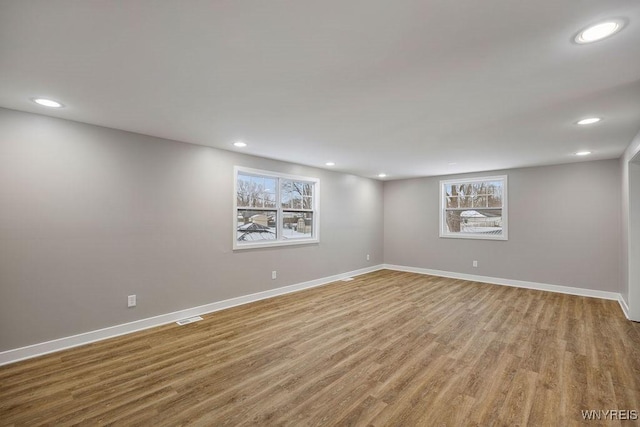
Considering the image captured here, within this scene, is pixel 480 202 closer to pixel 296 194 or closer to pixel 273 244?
pixel 296 194

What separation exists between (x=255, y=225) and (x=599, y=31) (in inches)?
173

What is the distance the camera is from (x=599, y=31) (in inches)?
60.5

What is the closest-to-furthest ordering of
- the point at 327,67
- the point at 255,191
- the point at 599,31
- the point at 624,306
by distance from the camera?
the point at 599,31 < the point at 327,67 < the point at 624,306 < the point at 255,191

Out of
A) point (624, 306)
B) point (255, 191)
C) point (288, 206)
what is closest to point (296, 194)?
point (288, 206)

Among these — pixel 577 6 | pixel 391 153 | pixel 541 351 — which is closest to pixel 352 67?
pixel 577 6

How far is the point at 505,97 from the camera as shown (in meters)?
2.40

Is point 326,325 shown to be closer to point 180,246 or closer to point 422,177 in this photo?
point 180,246

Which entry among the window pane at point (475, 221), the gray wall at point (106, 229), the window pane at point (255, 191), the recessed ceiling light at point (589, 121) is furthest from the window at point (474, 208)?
the gray wall at point (106, 229)


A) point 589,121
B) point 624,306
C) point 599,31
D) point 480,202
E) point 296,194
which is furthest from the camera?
point 480,202

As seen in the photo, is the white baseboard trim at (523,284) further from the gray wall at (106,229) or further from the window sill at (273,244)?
the gray wall at (106,229)

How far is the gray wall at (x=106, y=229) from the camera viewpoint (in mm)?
2773

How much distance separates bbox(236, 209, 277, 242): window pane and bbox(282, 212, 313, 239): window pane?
0.83ft

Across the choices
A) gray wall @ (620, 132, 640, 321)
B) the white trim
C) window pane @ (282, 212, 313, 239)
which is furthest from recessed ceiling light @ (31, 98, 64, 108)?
the white trim

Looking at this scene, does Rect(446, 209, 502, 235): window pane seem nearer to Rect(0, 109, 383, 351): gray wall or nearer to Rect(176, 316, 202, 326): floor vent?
Rect(0, 109, 383, 351): gray wall
